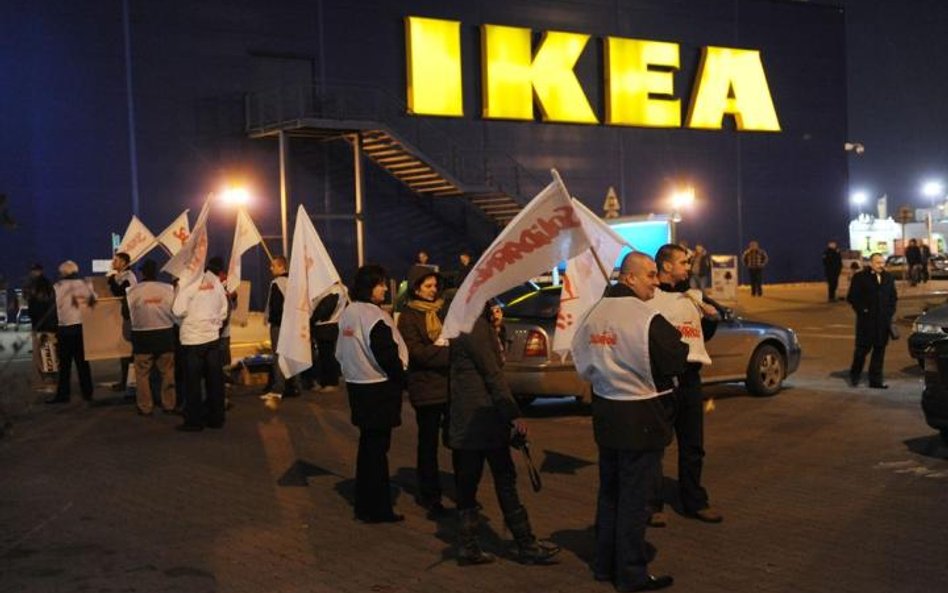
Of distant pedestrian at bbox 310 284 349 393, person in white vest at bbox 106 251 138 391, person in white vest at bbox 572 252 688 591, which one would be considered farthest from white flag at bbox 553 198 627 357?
person in white vest at bbox 106 251 138 391

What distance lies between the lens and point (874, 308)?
44.1 ft

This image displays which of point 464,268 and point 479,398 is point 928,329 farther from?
point 479,398

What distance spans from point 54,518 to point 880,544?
5.77m

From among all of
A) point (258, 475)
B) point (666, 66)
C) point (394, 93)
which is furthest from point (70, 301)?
point (666, 66)

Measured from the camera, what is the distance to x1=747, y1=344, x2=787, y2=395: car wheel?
13.1 metres

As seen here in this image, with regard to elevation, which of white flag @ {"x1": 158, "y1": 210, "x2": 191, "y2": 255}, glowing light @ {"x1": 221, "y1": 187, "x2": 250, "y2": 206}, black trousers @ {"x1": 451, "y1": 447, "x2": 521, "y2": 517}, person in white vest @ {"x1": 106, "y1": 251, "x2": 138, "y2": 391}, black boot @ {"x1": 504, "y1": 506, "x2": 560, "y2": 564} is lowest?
black boot @ {"x1": 504, "y1": 506, "x2": 560, "y2": 564}

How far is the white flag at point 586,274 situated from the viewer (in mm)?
7121

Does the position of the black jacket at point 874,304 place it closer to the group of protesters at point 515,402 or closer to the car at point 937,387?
the car at point 937,387

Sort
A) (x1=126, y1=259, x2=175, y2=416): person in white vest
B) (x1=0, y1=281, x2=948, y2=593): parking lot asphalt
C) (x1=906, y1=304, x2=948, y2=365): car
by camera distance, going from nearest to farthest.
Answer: (x1=0, y1=281, x2=948, y2=593): parking lot asphalt → (x1=126, y1=259, x2=175, y2=416): person in white vest → (x1=906, y1=304, x2=948, y2=365): car

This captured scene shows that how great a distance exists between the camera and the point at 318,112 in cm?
2830

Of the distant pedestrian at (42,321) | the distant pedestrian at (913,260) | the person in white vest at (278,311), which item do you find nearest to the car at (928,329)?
the person in white vest at (278,311)

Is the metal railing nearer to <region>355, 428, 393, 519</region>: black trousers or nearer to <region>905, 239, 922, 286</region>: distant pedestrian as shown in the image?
<region>905, 239, 922, 286</region>: distant pedestrian

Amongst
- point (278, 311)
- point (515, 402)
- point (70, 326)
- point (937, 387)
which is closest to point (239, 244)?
point (278, 311)

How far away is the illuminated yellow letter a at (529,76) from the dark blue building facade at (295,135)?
0.41m
